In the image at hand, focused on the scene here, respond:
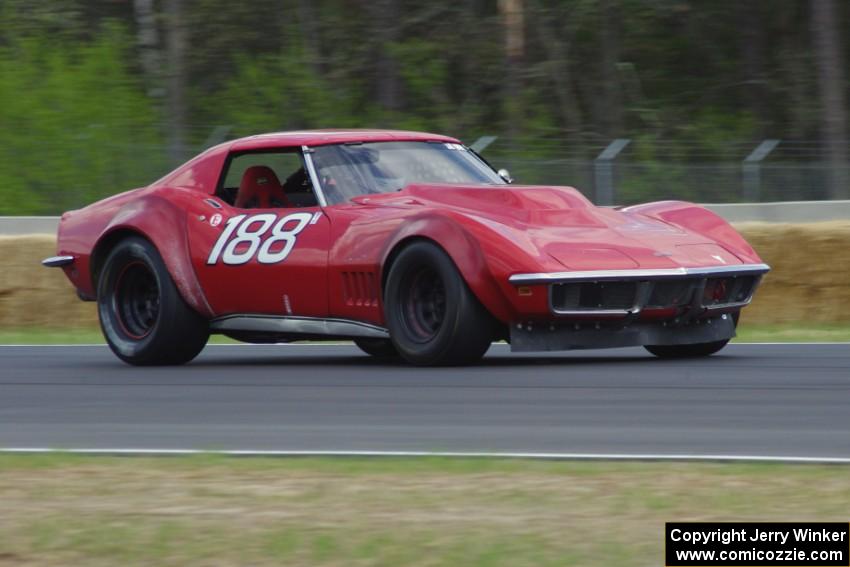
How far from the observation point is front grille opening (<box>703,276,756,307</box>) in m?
8.89

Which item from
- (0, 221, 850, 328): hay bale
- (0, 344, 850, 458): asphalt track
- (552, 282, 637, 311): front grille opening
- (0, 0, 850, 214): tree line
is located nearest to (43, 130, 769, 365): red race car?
(552, 282, 637, 311): front grille opening

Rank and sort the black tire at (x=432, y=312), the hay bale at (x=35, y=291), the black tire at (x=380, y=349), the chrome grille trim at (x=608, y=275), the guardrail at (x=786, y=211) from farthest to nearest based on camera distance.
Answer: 1. the hay bale at (x=35, y=291)
2. the guardrail at (x=786, y=211)
3. the black tire at (x=380, y=349)
4. the black tire at (x=432, y=312)
5. the chrome grille trim at (x=608, y=275)

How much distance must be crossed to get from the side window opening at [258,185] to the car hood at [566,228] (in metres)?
0.72

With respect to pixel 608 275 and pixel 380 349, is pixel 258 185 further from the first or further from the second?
pixel 608 275

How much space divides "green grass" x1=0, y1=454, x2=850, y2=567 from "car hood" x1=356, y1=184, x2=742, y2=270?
2961 millimetres

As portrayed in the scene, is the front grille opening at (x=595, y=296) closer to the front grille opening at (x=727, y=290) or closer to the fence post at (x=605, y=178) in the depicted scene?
the front grille opening at (x=727, y=290)

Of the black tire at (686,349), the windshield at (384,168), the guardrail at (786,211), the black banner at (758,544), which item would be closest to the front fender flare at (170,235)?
the windshield at (384,168)

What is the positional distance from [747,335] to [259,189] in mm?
3957

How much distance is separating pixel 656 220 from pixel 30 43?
18809mm

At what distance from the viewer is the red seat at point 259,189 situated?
10.1m

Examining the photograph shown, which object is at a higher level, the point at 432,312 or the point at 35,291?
the point at 432,312

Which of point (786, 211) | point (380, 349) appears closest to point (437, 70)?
point (786, 211)

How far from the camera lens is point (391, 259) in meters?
8.97

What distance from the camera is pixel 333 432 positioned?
6.75 metres
